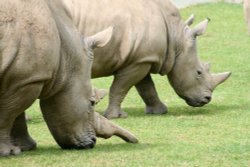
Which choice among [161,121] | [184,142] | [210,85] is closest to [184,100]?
[210,85]

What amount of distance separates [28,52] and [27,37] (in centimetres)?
13

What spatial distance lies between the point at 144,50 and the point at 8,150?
12.0ft

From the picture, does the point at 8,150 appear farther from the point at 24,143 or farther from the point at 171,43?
the point at 171,43

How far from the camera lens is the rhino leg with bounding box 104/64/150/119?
504 inches

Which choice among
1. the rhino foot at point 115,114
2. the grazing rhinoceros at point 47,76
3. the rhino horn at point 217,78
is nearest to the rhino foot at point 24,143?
the grazing rhinoceros at point 47,76

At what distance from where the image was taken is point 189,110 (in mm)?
13555

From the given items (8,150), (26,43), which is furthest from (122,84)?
(26,43)

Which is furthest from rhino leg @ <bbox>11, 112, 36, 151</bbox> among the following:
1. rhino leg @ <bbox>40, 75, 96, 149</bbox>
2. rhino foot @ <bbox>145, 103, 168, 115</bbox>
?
rhino foot @ <bbox>145, 103, 168, 115</bbox>

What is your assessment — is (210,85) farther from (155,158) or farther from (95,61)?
(155,158)

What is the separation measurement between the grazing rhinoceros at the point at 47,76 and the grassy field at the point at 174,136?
0.17 m

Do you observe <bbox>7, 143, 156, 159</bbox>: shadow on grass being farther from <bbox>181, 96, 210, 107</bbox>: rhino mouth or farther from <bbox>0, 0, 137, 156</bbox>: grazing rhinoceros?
<bbox>181, 96, 210, 107</bbox>: rhino mouth

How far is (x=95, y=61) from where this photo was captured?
491 inches

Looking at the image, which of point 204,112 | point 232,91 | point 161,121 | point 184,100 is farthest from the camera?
point 232,91

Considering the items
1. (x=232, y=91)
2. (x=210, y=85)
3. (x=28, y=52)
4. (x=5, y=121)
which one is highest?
(x=28, y=52)
